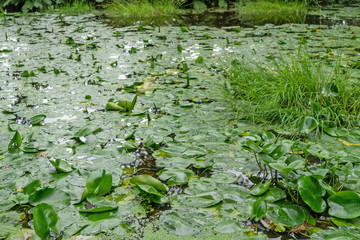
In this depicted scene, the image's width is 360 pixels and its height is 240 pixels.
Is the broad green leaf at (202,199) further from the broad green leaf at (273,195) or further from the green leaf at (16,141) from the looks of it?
the green leaf at (16,141)

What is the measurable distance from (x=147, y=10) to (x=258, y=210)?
251 inches

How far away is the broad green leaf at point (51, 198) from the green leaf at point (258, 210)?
677 mm

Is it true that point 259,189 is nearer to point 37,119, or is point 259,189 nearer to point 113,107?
point 113,107

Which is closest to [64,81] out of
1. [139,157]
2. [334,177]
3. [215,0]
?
[139,157]

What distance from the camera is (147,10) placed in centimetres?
680

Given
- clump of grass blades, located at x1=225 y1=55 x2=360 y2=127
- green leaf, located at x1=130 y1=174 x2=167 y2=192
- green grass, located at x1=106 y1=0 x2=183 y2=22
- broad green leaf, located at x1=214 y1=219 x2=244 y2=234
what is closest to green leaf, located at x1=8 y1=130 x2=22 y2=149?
green leaf, located at x1=130 y1=174 x2=167 y2=192

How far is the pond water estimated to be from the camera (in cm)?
112

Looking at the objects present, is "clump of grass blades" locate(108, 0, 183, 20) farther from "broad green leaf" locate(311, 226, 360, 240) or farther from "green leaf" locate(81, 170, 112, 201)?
"broad green leaf" locate(311, 226, 360, 240)

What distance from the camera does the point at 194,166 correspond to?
1.47 meters

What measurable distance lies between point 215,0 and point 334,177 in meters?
8.18

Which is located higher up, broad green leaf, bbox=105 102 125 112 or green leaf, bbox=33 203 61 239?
broad green leaf, bbox=105 102 125 112

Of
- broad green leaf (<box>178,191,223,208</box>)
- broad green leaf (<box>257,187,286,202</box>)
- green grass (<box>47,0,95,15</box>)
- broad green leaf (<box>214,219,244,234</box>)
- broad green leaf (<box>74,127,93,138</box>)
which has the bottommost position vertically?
broad green leaf (<box>214,219,244,234</box>)

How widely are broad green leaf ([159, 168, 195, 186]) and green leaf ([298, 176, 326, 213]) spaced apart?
0.46 m

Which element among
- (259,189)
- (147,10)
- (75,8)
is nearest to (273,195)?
(259,189)
